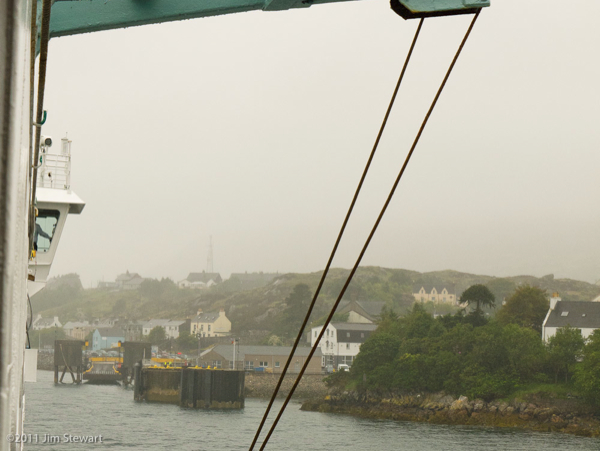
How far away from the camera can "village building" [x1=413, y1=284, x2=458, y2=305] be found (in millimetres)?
159750

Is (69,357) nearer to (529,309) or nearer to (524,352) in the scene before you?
(524,352)

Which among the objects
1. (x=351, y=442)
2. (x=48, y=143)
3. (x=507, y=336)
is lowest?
(x=351, y=442)

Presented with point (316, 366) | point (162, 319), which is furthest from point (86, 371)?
point (162, 319)

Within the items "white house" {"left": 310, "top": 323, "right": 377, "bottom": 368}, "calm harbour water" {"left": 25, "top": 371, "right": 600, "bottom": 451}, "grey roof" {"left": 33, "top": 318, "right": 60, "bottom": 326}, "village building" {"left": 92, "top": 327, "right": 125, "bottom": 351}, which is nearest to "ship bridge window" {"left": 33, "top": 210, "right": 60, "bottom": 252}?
"calm harbour water" {"left": 25, "top": 371, "right": 600, "bottom": 451}

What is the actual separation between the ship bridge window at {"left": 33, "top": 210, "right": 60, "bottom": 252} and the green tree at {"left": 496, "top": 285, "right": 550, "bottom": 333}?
274 ft

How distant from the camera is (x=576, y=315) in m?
88.0

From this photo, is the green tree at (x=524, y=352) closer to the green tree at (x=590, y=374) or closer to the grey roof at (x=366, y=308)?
the green tree at (x=590, y=374)

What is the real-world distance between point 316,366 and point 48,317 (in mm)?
100742

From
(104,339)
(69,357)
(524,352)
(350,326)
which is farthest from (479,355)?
(104,339)

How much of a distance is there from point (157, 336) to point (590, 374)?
98217mm

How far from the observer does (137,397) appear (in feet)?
270

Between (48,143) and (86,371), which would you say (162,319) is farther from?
(48,143)

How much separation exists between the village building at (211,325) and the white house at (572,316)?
247 ft

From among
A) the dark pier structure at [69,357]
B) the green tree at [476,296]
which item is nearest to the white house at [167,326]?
the dark pier structure at [69,357]
